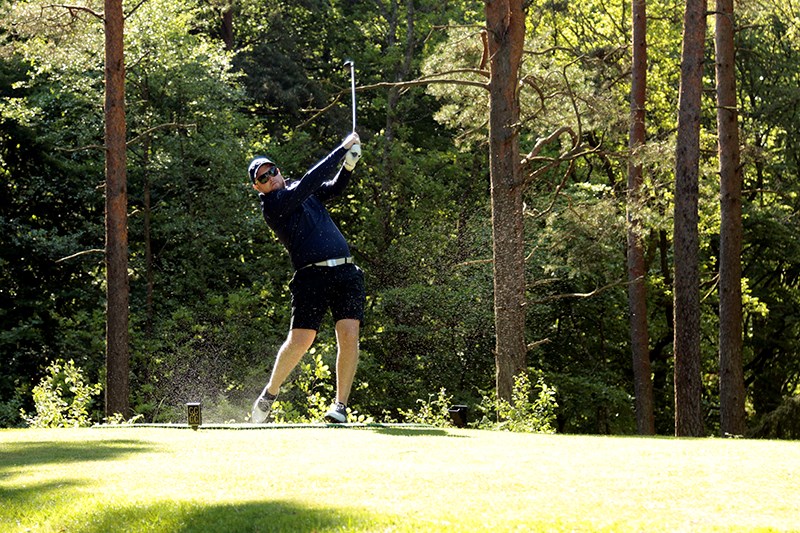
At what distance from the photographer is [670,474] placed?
6.38 m

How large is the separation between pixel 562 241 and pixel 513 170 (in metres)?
6.93

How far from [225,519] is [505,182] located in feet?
40.6

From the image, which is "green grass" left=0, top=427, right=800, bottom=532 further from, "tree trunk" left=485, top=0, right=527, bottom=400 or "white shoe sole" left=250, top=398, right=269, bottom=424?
"tree trunk" left=485, top=0, right=527, bottom=400

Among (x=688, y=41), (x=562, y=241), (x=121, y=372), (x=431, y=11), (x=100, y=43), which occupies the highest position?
(x=431, y=11)

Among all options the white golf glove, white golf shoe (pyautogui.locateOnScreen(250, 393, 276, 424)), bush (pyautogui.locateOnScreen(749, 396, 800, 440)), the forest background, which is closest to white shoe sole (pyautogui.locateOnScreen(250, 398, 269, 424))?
white golf shoe (pyautogui.locateOnScreen(250, 393, 276, 424))

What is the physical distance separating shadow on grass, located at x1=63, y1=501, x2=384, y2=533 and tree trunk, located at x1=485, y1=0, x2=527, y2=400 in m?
11.7

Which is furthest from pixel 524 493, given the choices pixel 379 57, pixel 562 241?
pixel 379 57

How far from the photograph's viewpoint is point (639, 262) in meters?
26.8

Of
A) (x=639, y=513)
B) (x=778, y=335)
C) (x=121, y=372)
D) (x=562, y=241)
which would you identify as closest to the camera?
(x=639, y=513)

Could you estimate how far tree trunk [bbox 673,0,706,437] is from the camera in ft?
60.5

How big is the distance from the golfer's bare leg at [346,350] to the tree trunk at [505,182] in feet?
24.1

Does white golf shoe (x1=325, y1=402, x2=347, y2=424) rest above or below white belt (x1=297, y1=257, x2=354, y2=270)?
below

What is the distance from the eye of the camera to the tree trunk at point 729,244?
22.1 metres

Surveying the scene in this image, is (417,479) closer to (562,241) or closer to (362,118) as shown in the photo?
(562,241)
